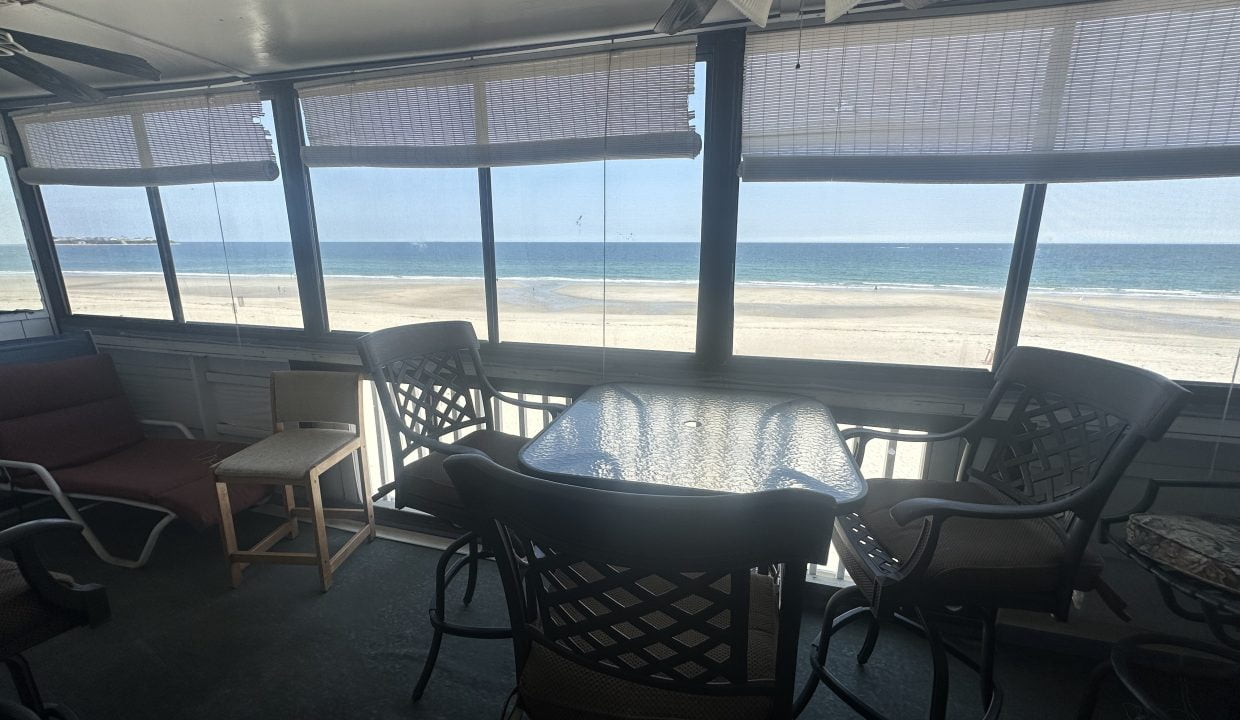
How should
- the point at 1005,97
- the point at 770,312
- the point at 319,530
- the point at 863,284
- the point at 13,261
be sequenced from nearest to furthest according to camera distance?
the point at 1005,97 < the point at 319,530 < the point at 13,261 < the point at 770,312 < the point at 863,284

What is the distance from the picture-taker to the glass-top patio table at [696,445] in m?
1.14

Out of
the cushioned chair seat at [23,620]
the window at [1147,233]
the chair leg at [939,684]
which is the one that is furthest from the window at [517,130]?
the cushioned chair seat at [23,620]

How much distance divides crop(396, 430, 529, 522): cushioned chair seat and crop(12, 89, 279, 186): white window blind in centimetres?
182

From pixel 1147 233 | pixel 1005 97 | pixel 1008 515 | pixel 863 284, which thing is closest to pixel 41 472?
pixel 1008 515

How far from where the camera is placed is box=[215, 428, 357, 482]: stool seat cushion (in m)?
2.00

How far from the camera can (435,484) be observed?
1.56 m

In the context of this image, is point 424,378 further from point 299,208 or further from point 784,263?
point 784,263

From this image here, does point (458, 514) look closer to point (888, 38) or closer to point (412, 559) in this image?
point (412, 559)

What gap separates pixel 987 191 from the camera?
1814 millimetres

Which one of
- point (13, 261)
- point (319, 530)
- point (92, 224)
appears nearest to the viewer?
point (319, 530)

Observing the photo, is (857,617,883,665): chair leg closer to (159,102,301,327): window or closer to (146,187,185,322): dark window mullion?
(159,102,301,327): window

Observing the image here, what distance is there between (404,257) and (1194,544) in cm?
1887

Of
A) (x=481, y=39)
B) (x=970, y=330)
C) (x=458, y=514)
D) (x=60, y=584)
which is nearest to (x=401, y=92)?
(x=481, y=39)

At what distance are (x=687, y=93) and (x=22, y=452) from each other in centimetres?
351
